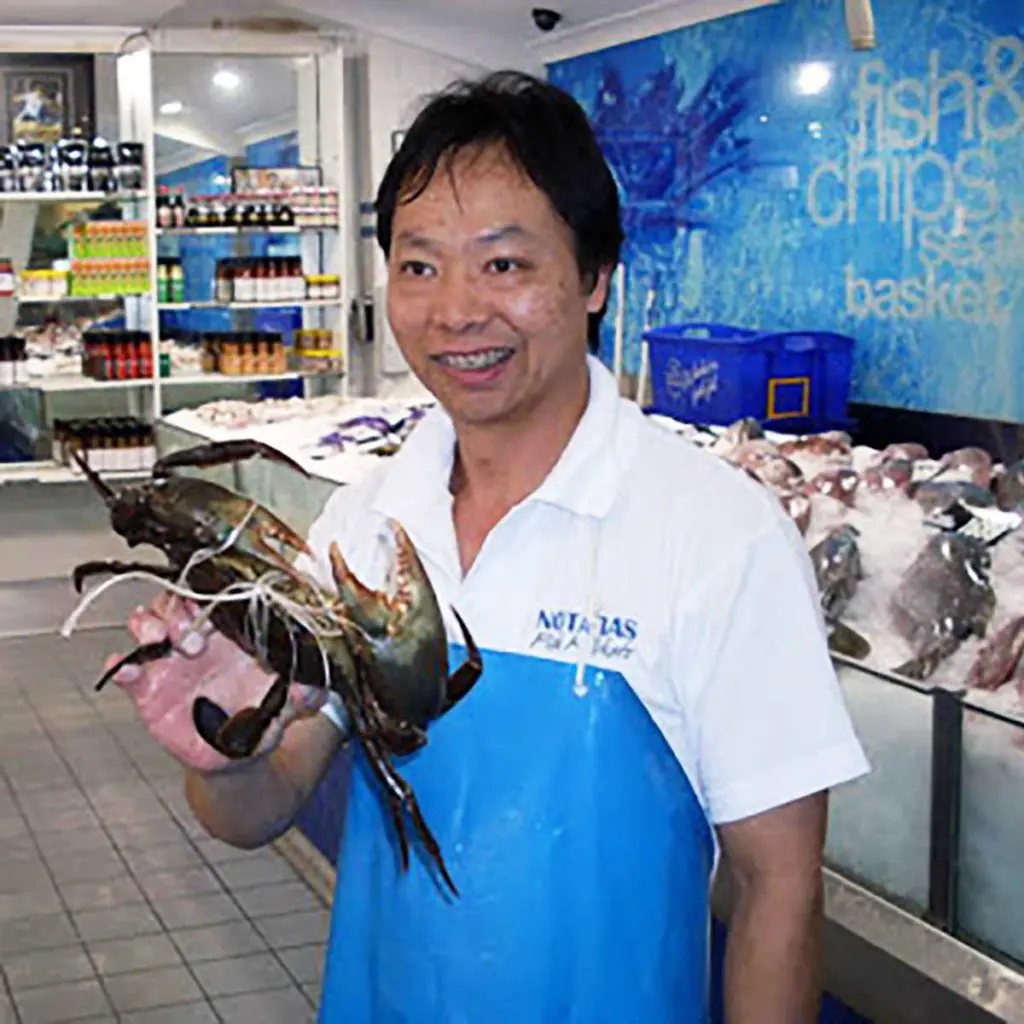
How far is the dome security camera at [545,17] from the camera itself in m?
7.79

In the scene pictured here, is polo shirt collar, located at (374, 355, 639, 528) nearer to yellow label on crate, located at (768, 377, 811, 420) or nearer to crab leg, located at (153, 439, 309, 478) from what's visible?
crab leg, located at (153, 439, 309, 478)

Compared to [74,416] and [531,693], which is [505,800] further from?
[74,416]

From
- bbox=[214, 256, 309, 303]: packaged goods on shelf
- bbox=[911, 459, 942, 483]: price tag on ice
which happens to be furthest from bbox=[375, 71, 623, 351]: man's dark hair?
bbox=[214, 256, 309, 303]: packaged goods on shelf

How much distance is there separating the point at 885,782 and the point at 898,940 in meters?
0.25

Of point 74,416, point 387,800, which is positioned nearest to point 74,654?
point 74,416

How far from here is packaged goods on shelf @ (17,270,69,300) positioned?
7477 mm

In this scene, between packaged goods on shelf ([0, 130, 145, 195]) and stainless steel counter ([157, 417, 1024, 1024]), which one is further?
packaged goods on shelf ([0, 130, 145, 195])

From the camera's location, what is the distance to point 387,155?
330 inches

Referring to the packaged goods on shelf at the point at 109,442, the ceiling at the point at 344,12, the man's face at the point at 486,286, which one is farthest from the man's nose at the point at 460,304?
the packaged goods on shelf at the point at 109,442

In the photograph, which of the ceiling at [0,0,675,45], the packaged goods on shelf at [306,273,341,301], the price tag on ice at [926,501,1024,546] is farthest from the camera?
the packaged goods on shelf at [306,273,341,301]

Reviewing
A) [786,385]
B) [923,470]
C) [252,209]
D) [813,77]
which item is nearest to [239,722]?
[923,470]

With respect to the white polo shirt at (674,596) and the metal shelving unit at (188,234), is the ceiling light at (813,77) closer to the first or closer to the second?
the metal shelving unit at (188,234)

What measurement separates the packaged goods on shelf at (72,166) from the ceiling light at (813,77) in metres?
3.03

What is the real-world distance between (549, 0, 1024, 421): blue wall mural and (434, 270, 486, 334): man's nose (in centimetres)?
425
